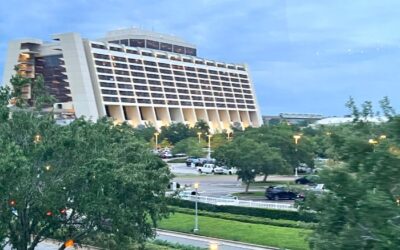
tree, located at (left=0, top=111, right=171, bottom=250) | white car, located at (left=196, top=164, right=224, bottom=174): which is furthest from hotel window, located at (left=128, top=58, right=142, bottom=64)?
tree, located at (left=0, top=111, right=171, bottom=250)

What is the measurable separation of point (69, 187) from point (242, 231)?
44.6 feet

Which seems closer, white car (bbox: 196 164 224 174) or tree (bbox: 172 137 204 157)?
white car (bbox: 196 164 224 174)

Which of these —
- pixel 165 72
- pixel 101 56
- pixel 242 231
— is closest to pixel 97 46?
pixel 101 56

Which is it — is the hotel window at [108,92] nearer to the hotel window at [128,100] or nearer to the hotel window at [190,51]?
the hotel window at [128,100]

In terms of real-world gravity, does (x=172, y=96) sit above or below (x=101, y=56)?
below

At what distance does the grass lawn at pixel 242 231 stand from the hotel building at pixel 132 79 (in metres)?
94.5

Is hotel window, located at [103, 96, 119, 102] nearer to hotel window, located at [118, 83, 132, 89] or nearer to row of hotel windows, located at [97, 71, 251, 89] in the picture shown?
hotel window, located at [118, 83, 132, 89]

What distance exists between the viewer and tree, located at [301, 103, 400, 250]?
8.90 metres

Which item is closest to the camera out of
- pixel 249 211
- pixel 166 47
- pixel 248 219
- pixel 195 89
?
pixel 248 219

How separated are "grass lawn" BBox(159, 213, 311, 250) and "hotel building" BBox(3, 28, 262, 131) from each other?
310 feet

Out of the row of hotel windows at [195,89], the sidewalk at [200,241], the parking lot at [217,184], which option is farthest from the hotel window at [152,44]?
the sidewalk at [200,241]

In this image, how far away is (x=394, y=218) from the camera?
8969 mm

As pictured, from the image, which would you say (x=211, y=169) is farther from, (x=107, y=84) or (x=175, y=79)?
(x=175, y=79)

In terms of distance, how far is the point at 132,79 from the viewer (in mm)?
142625
